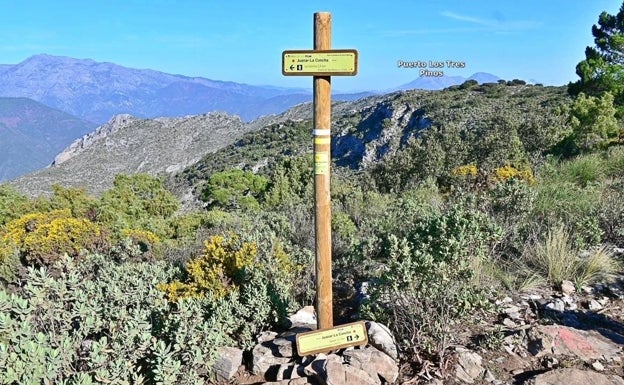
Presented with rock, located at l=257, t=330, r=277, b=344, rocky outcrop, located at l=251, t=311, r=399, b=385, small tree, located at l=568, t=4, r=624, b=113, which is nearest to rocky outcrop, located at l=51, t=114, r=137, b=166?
small tree, located at l=568, t=4, r=624, b=113

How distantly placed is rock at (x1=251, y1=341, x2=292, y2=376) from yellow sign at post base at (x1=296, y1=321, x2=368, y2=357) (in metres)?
0.24

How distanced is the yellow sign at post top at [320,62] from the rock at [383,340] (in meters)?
1.97

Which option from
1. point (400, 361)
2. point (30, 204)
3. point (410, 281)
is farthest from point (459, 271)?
point (30, 204)

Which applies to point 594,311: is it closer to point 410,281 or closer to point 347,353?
point 410,281

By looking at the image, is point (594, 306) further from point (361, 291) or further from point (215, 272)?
point (215, 272)

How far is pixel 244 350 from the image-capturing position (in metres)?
3.81

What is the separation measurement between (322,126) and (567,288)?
3.24 metres

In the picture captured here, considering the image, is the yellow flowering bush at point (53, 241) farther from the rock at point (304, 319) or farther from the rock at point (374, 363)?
the rock at point (374, 363)

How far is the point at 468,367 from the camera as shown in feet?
→ 11.4

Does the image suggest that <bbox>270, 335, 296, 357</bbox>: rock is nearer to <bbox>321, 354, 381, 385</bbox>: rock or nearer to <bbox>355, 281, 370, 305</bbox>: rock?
<bbox>321, 354, 381, 385</bbox>: rock

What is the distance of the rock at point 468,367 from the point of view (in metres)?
3.40

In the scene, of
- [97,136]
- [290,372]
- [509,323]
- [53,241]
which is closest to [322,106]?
Answer: [290,372]

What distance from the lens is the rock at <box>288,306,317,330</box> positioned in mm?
4128

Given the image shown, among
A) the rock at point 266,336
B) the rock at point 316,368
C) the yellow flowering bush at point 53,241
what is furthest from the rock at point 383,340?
the yellow flowering bush at point 53,241
